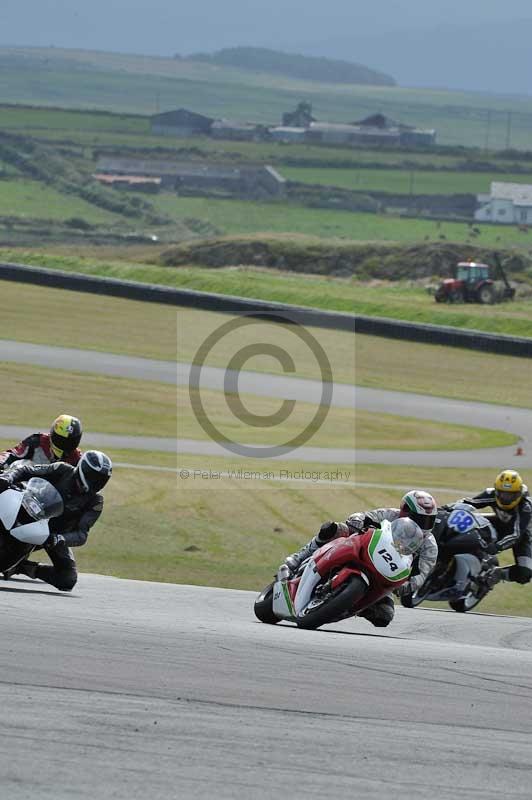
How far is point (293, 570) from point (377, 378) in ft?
93.8

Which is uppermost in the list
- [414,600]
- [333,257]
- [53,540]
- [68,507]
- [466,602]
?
[68,507]

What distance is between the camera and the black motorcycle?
51.9 feet

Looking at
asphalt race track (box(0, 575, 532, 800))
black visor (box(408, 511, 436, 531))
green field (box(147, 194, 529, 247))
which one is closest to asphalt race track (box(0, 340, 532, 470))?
black visor (box(408, 511, 436, 531))

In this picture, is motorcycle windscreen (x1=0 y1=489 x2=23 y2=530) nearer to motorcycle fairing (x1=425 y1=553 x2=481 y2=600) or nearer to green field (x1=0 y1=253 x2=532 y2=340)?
motorcycle fairing (x1=425 y1=553 x2=481 y2=600)

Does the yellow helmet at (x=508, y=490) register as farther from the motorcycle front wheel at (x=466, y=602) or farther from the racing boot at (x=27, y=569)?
the racing boot at (x=27, y=569)

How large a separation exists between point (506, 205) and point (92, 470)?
5218 inches

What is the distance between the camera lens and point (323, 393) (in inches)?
1489

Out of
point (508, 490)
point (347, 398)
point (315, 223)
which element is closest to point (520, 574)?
point (508, 490)

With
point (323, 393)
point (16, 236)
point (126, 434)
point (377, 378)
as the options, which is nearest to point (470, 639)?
point (126, 434)

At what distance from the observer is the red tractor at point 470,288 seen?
198 feet

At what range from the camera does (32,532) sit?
41.3ft

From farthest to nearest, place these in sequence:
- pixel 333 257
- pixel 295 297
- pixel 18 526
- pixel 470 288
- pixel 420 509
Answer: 1. pixel 333 257
2. pixel 470 288
3. pixel 295 297
4. pixel 420 509
5. pixel 18 526

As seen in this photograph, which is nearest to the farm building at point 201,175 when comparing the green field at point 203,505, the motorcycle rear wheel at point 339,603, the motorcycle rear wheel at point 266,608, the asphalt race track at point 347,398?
the asphalt race track at point 347,398

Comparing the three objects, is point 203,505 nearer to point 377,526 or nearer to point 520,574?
point 520,574
